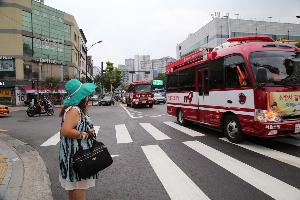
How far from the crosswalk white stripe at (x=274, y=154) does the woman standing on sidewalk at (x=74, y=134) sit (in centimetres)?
487

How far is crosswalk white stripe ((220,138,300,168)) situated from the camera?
7.15 meters

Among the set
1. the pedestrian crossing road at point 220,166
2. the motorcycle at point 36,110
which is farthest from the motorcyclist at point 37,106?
the pedestrian crossing road at point 220,166

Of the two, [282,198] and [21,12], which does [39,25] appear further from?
[282,198]

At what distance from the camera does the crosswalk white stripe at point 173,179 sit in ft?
17.2

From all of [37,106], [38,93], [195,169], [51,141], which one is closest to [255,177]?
[195,169]

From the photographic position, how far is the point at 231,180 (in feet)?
19.4

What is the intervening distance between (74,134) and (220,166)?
4265 mm

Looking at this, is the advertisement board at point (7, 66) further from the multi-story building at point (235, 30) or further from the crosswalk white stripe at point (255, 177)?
the multi-story building at point (235, 30)

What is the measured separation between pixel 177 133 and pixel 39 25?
4729cm

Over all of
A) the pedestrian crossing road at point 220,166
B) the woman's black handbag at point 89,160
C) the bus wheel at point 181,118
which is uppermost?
the woman's black handbag at point 89,160

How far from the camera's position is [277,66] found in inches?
341

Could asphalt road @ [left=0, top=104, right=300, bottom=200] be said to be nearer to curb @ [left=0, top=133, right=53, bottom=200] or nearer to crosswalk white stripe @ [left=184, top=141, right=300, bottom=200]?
crosswalk white stripe @ [left=184, top=141, right=300, bottom=200]

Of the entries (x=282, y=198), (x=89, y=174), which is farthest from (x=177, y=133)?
(x=89, y=174)

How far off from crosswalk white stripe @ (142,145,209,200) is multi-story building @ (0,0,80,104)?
45.1 meters
